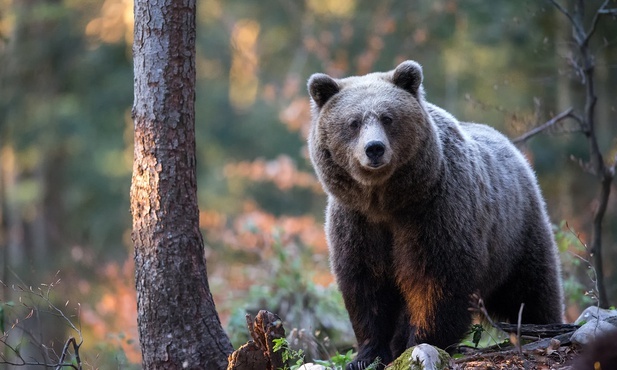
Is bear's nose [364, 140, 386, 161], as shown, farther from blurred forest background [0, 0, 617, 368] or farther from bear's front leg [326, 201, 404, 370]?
blurred forest background [0, 0, 617, 368]

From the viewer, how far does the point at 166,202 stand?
550 cm

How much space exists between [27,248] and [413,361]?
13.3 meters

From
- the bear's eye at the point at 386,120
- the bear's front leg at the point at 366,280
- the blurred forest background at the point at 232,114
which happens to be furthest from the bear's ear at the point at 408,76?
the blurred forest background at the point at 232,114

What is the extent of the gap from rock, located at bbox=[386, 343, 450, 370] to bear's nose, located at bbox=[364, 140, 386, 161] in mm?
1352

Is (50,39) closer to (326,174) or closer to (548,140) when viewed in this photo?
(548,140)

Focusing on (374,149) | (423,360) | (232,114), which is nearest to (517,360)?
(423,360)

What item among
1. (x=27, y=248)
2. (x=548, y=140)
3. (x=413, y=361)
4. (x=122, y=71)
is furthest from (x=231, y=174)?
(x=413, y=361)

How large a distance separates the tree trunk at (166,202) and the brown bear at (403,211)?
1.09 meters

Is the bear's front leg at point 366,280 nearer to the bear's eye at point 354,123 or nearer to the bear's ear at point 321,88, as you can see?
the bear's eye at point 354,123

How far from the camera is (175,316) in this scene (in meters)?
5.50

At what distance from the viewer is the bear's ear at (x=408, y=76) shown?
592cm

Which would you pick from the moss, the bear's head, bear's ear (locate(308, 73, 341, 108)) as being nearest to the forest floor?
the moss

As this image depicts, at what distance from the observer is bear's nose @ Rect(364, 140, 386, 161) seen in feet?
17.8

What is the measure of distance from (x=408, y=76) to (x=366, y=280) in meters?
1.60
